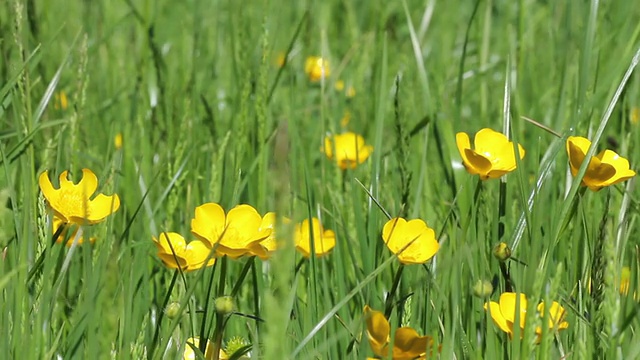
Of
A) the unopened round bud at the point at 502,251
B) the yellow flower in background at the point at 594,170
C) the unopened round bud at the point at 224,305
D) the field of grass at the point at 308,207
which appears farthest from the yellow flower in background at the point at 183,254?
the yellow flower in background at the point at 594,170

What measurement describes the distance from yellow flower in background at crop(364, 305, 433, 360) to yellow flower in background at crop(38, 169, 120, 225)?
362mm

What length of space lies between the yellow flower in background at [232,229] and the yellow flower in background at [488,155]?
30cm

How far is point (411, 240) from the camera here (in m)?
1.35

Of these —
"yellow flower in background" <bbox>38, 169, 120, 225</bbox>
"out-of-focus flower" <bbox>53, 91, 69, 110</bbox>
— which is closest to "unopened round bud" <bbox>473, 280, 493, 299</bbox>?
"yellow flower in background" <bbox>38, 169, 120, 225</bbox>

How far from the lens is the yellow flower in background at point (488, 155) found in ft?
4.55

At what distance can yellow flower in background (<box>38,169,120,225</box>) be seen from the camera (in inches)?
50.8

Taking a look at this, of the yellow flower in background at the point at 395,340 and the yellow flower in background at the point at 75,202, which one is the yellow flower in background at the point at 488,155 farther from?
the yellow flower in background at the point at 75,202

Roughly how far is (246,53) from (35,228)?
2.73ft

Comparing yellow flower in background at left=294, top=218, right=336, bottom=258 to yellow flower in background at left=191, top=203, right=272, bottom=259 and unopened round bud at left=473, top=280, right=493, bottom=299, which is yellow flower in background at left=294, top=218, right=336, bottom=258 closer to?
yellow flower in background at left=191, top=203, right=272, bottom=259

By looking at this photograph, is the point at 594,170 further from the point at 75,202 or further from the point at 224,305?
the point at 75,202

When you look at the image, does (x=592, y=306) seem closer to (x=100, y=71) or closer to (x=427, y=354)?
(x=427, y=354)

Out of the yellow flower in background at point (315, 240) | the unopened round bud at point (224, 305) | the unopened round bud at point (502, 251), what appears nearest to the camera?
the unopened round bud at point (224, 305)

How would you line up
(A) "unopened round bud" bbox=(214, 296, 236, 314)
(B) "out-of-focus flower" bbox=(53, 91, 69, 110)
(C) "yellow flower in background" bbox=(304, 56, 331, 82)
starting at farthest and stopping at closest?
1. (C) "yellow flower in background" bbox=(304, 56, 331, 82)
2. (B) "out-of-focus flower" bbox=(53, 91, 69, 110)
3. (A) "unopened round bud" bbox=(214, 296, 236, 314)

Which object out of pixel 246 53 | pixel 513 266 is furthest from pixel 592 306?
pixel 246 53
